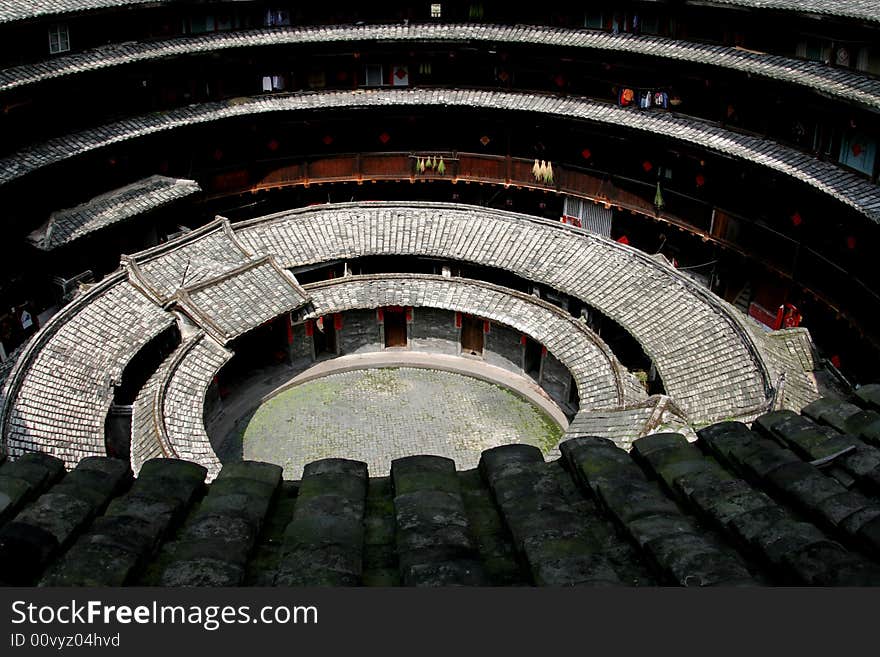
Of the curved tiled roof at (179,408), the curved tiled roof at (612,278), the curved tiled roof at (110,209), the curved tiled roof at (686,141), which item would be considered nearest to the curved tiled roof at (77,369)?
the curved tiled roof at (179,408)

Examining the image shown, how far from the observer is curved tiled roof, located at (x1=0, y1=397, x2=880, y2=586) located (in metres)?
10.7

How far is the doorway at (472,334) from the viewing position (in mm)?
48875

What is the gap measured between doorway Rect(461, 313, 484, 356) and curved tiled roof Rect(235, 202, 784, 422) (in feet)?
11.0

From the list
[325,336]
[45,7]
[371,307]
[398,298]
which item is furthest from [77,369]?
[45,7]

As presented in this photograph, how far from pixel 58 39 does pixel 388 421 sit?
86.7 ft

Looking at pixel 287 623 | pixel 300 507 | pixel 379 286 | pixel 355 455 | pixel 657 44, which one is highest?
pixel 657 44

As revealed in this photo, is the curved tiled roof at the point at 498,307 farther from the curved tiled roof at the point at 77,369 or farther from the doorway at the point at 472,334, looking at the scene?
the curved tiled roof at the point at 77,369

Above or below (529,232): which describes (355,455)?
below

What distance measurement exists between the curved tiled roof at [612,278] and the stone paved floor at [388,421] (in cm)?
674

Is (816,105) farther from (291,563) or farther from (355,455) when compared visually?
(291,563)

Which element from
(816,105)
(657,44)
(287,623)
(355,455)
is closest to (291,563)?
(287,623)

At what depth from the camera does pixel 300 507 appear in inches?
501

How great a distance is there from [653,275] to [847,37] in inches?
561

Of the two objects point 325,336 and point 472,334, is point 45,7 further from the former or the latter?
point 472,334
